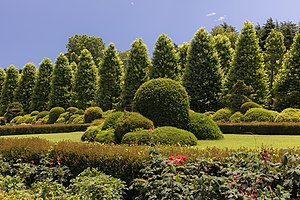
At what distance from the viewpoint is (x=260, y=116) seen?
16125 mm

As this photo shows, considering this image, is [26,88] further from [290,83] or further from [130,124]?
[130,124]

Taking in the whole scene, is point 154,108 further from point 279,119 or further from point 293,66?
point 293,66

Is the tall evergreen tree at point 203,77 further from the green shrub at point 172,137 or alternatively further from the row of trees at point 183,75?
the green shrub at point 172,137

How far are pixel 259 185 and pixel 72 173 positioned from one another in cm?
418

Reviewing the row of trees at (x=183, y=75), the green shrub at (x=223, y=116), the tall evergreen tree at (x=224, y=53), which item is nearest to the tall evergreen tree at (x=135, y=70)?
the row of trees at (x=183, y=75)

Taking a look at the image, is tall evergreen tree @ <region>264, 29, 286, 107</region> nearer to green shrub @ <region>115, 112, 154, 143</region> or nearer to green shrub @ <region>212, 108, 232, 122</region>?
green shrub @ <region>212, 108, 232, 122</region>

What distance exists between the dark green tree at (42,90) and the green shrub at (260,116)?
71.0 ft

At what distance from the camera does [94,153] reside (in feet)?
22.4

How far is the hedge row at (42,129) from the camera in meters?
19.0

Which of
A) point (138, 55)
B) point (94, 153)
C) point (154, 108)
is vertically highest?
point (138, 55)

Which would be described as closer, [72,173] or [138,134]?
[72,173]

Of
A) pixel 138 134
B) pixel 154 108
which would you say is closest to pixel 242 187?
pixel 138 134

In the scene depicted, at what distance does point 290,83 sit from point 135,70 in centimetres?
1100

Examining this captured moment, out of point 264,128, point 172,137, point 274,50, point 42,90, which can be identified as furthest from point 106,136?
point 42,90
